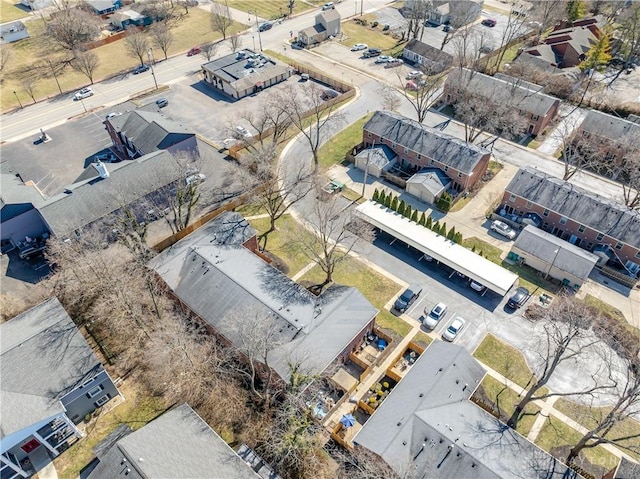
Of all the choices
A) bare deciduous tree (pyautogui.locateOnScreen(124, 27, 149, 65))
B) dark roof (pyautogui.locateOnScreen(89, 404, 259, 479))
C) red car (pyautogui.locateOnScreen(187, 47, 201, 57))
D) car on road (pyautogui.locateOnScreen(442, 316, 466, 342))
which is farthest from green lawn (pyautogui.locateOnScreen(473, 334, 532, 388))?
red car (pyautogui.locateOnScreen(187, 47, 201, 57))

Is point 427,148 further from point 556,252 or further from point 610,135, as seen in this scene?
point 610,135

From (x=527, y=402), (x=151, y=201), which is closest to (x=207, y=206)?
(x=151, y=201)

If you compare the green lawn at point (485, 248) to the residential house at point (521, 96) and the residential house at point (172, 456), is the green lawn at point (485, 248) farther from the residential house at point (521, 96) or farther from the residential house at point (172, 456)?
the residential house at point (172, 456)

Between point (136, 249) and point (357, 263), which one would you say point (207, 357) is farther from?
point (357, 263)

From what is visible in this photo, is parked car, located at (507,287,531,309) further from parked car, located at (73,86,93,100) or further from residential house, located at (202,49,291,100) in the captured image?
parked car, located at (73,86,93,100)

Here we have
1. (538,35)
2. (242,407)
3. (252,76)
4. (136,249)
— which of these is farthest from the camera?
(538,35)

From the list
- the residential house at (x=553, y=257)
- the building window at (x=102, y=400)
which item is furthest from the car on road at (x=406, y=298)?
the building window at (x=102, y=400)

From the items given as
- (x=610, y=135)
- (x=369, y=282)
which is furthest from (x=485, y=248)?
(x=610, y=135)
